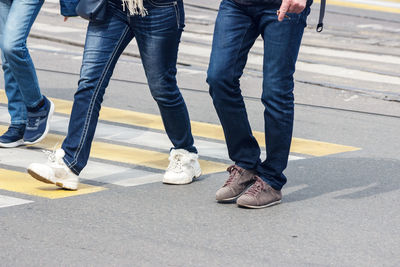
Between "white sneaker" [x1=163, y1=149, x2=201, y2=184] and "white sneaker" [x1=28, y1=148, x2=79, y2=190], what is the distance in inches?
22.7

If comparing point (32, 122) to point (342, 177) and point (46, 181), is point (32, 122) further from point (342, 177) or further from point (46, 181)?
point (342, 177)

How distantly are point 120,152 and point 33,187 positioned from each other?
3.80 ft

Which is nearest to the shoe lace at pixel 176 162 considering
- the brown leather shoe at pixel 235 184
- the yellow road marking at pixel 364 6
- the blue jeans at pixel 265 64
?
the brown leather shoe at pixel 235 184

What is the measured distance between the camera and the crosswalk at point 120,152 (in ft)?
18.5

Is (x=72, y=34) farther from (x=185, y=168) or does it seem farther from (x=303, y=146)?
(x=185, y=168)

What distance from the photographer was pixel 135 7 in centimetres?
526

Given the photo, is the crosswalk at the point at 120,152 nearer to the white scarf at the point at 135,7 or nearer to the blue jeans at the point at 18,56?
the blue jeans at the point at 18,56

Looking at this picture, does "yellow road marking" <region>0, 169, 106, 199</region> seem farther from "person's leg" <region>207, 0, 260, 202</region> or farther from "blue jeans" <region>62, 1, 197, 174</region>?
"person's leg" <region>207, 0, 260, 202</region>

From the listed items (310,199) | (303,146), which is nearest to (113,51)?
(310,199)

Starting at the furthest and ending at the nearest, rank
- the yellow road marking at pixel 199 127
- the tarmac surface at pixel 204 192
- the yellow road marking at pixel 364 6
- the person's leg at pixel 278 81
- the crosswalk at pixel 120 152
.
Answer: the yellow road marking at pixel 364 6
the yellow road marking at pixel 199 127
the crosswalk at pixel 120 152
the person's leg at pixel 278 81
the tarmac surface at pixel 204 192

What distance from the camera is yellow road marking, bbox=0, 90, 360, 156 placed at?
702 centimetres

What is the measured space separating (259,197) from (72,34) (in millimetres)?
8059

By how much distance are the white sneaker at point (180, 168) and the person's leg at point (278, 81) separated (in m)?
0.59

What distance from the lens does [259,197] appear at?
17.3 ft
